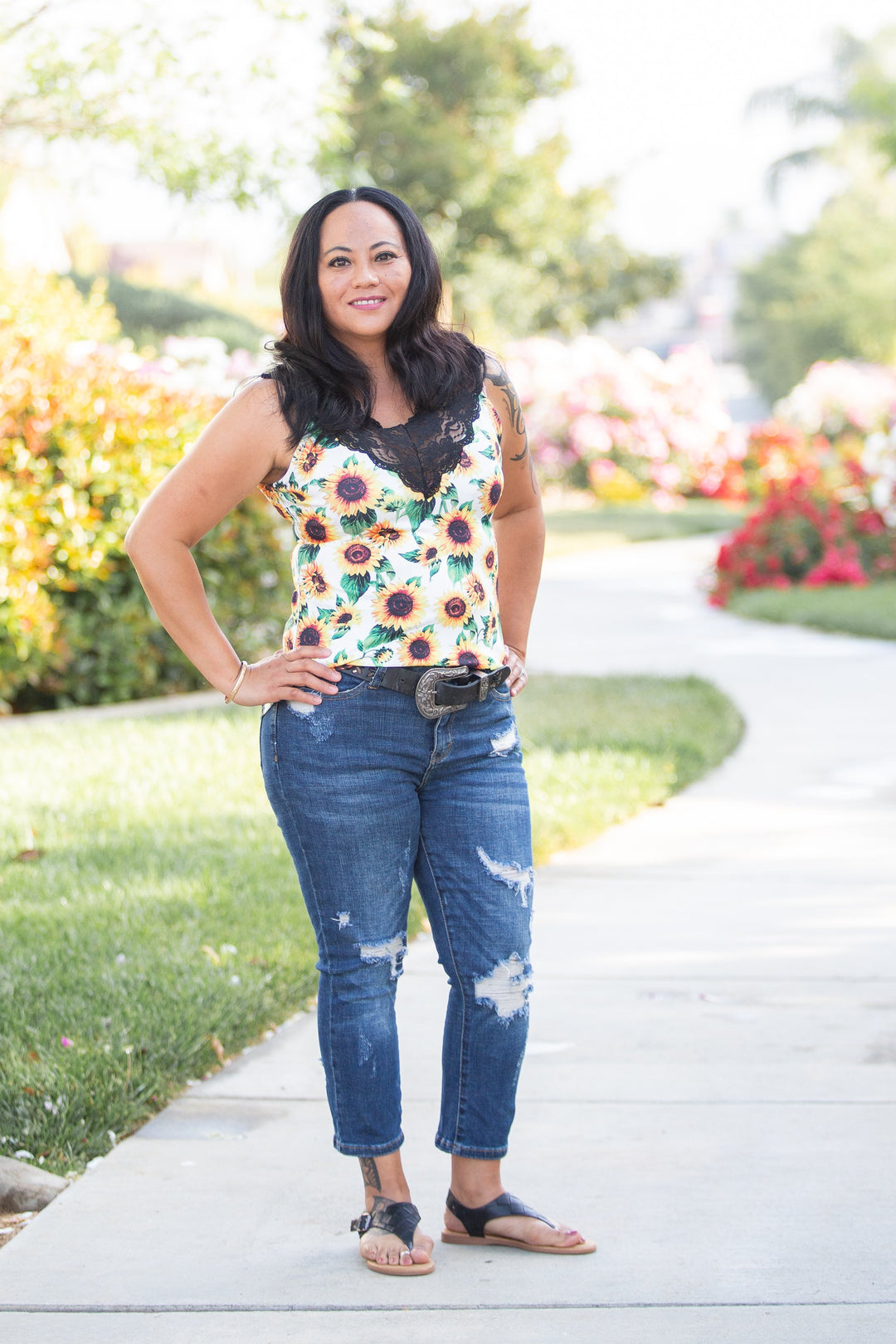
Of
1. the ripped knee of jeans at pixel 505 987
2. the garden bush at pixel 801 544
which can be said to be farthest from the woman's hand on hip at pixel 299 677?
the garden bush at pixel 801 544

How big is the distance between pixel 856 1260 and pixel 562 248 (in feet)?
95.7

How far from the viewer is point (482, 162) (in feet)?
84.0

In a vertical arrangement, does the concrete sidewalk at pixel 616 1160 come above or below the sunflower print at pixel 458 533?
below

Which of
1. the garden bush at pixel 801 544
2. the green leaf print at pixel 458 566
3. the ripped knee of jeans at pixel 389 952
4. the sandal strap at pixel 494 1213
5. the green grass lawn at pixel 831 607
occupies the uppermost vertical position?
the green leaf print at pixel 458 566

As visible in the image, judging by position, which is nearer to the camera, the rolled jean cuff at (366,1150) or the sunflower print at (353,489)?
the sunflower print at (353,489)

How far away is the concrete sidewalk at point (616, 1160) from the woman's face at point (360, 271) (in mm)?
1554

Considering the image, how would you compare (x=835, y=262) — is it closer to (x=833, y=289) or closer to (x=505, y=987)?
(x=833, y=289)

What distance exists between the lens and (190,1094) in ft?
10.8

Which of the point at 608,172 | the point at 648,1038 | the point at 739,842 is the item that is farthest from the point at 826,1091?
the point at 608,172

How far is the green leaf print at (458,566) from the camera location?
2.47 m

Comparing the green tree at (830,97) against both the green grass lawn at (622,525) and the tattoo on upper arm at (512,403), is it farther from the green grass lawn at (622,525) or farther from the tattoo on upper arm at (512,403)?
the tattoo on upper arm at (512,403)

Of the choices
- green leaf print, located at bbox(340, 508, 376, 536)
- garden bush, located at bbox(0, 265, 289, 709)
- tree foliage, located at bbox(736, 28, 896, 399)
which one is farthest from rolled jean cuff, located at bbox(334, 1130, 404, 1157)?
tree foliage, located at bbox(736, 28, 896, 399)

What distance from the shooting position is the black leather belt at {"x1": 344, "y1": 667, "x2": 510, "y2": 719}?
241cm

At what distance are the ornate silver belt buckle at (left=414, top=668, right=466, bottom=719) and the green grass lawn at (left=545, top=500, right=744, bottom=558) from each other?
13953 millimetres
